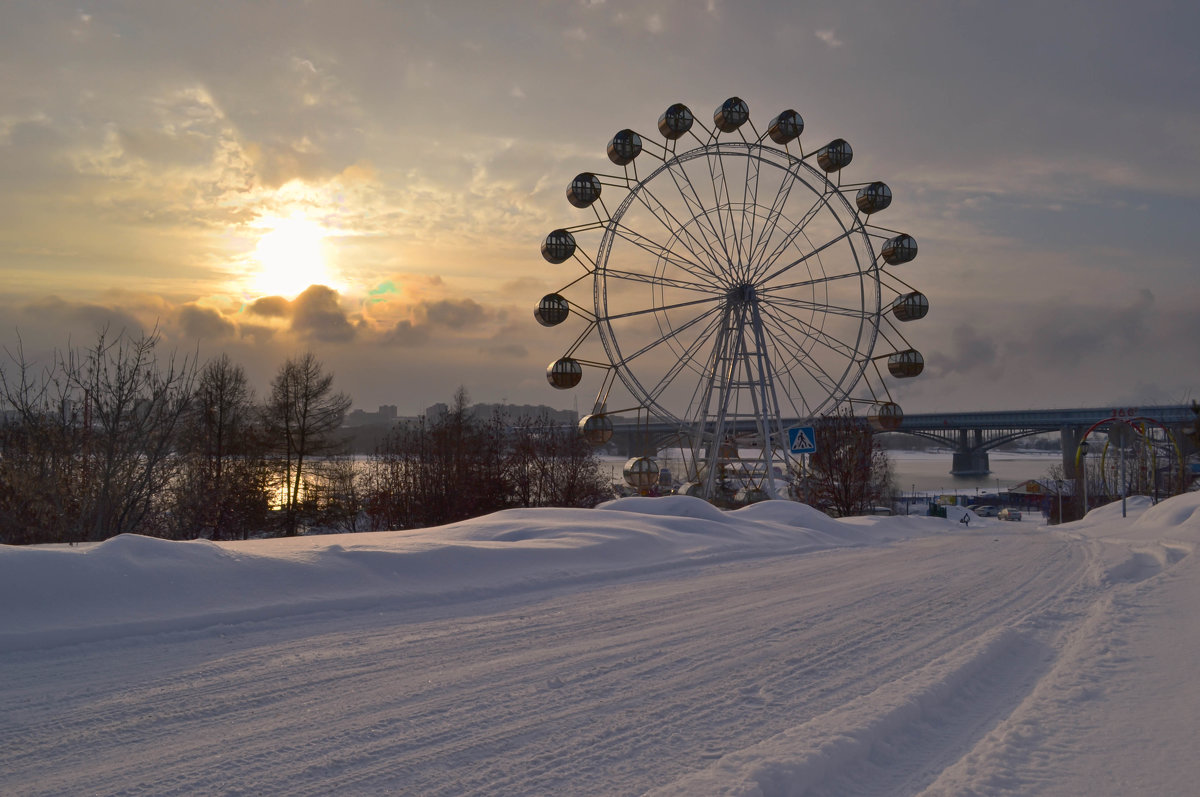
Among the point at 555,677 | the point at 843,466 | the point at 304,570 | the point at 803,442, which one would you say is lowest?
the point at 555,677

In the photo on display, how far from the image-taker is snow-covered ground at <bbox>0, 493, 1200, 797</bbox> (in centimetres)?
386

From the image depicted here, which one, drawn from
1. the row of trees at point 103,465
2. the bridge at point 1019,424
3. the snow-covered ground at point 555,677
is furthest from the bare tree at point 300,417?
the bridge at point 1019,424

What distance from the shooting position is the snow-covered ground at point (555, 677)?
386 centimetres

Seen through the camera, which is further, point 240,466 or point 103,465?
point 240,466

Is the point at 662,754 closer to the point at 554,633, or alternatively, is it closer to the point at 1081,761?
the point at 1081,761

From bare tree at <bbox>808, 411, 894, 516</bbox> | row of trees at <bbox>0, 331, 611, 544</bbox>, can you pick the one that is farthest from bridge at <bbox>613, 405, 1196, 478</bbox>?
row of trees at <bbox>0, 331, 611, 544</bbox>

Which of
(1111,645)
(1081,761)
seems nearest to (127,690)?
(1081,761)

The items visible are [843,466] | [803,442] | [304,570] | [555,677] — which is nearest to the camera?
[555,677]

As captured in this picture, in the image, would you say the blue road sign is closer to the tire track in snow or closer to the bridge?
the tire track in snow

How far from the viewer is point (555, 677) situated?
5.36m

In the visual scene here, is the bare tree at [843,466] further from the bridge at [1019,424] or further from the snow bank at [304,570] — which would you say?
the bridge at [1019,424]

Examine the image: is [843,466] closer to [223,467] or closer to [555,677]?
[223,467]

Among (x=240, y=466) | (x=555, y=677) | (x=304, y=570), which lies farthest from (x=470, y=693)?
(x=240, y=466)

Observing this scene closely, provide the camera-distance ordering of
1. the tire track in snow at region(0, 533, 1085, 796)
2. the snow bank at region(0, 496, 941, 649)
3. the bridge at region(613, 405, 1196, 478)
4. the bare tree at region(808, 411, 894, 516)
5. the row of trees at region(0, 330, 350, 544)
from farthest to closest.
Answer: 1. the bridge at region(613, 405, 1196, 478)
2. the bare tree at region(808, 411, 894, 516)
3. the row of trees at region(0, 330, 350, 544)
4. the snow bank at region(0, 496, 941, 649)
5. the tire track in snow at region(0, 533, 1085, 796)
